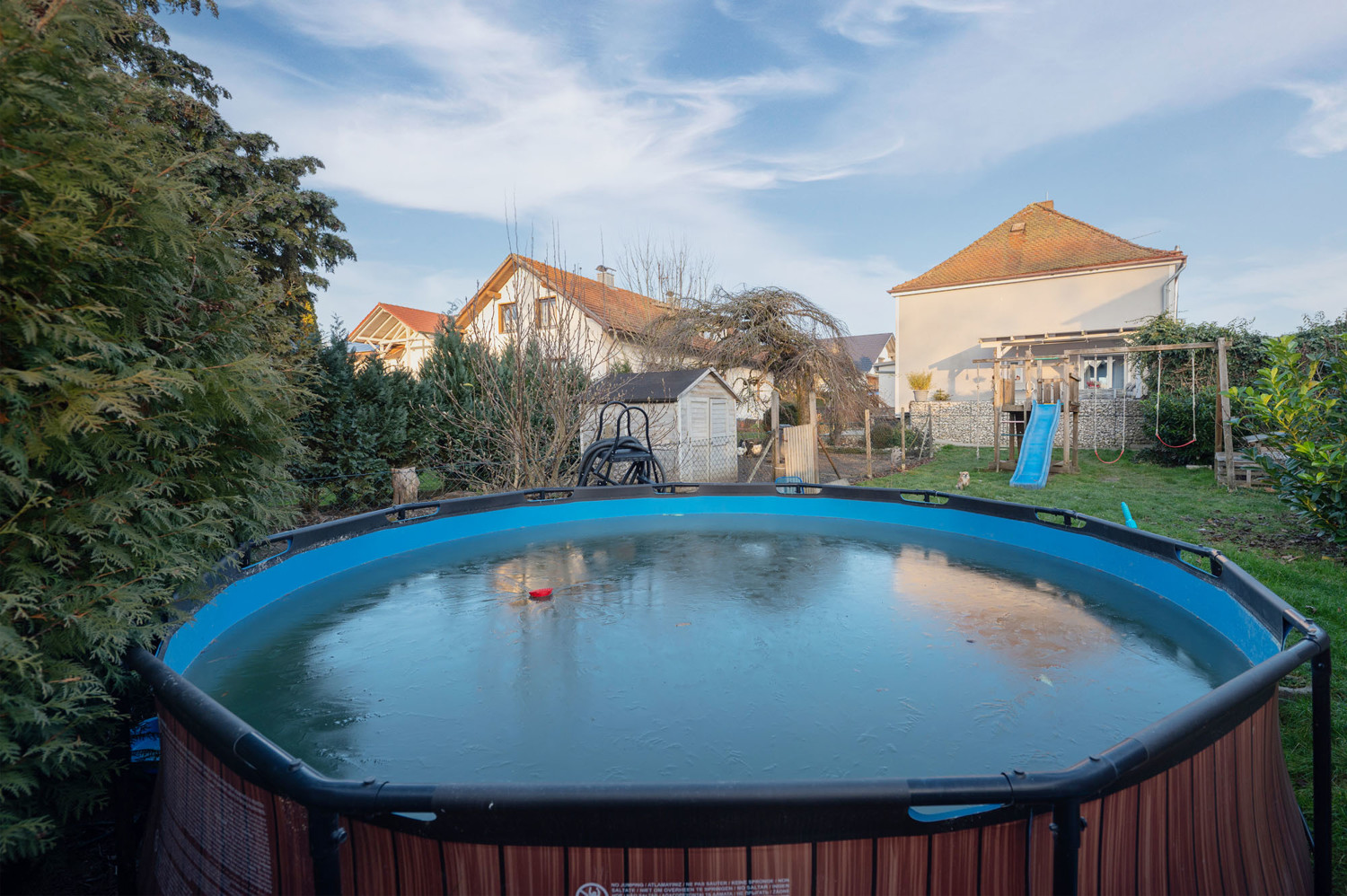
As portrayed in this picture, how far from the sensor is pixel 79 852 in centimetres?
205

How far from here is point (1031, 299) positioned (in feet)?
63.3

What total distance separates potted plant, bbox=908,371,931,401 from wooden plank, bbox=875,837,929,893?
785 inches

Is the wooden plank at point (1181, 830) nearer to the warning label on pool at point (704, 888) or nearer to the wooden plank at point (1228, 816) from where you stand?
the wooden plank at point (1228, 816)

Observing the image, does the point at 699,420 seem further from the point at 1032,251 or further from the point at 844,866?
the point at 1032,251

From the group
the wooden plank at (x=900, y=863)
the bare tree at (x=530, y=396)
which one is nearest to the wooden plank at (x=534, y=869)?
the wooden plank at (x=900, y=863)

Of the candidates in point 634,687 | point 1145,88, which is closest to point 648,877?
point 634,687

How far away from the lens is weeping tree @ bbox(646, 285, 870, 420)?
13.0 metres

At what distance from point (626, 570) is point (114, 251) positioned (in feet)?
12.6

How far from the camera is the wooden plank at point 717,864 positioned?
111 cm

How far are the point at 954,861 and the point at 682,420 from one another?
10.2 metres

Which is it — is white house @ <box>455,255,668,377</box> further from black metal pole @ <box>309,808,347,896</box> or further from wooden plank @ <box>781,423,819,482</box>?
black metal pole @ <box>309,808,347,896</box>

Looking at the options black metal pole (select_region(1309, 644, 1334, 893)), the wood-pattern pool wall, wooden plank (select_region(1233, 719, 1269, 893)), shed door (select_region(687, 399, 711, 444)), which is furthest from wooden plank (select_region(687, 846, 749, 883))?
shed door (select_region(687, 399, 711, 444))

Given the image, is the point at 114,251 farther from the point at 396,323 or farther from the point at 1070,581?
the point at 396,323

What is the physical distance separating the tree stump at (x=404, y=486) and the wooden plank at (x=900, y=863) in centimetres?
774
